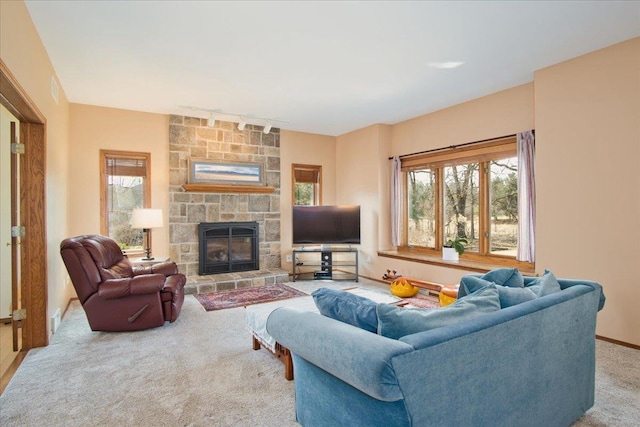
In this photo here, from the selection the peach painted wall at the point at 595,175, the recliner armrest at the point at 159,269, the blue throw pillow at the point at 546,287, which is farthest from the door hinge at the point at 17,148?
the peach painted wall at the point at 595,175

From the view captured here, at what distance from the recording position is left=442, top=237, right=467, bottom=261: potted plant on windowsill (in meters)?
5.01

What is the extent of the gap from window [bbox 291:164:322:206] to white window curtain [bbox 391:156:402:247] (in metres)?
1.57

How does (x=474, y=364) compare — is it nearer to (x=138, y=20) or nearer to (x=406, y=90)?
(x=138, y=20)

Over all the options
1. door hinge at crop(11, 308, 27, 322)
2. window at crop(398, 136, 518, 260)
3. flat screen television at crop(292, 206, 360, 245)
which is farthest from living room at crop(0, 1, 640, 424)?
flat screen television at crop(292, 206, 360, 245)

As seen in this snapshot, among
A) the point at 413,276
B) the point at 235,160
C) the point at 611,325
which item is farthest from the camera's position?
the point at 235,160

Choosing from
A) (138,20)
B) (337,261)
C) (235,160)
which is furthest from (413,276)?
(138,20)

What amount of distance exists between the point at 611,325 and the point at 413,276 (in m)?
2.55

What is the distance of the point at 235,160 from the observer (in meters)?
6.09

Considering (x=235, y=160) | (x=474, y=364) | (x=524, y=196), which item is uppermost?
(x=235, y=160)

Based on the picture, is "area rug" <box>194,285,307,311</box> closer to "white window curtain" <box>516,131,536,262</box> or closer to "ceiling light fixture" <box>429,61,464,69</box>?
"white window curtain" <box>516,131,536,262</box>

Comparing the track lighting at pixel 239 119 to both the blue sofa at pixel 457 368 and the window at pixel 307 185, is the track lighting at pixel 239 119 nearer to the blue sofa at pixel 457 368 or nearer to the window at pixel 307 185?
the window at pixel 307 185

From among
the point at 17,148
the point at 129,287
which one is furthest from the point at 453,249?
the point at 17,148

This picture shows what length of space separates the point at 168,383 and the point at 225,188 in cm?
370

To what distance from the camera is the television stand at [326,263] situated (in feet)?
20.6
